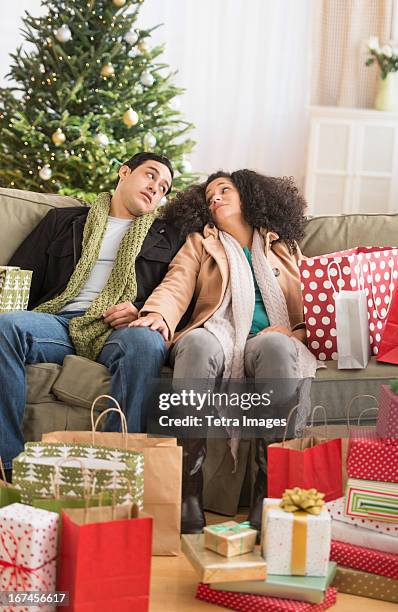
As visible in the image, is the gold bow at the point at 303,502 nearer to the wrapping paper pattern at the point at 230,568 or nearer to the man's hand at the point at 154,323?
the wrapping paper pattern at the point at 230,568

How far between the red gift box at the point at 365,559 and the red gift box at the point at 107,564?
21.7 inches

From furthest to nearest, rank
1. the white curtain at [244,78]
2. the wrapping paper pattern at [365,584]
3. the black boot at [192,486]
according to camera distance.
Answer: the white curtain at [244,78] → the black boot at [192,486] → the wrapping paper pattern at [365,584]

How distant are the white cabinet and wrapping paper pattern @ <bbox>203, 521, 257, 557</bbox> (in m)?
3.79

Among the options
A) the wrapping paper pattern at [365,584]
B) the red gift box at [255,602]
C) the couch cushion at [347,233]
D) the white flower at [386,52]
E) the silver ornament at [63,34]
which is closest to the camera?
the red gift box at [255,602]

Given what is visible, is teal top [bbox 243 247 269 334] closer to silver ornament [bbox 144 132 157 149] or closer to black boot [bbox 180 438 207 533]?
black boot [bbox 180 438 207 533]

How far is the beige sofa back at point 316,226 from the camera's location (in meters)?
2.99

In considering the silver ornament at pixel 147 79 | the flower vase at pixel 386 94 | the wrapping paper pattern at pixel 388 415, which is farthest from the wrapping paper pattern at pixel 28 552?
the flower vase at pixel 386 94

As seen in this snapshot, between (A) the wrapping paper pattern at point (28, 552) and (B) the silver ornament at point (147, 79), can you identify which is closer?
(A) the wrapping paper pattern at point (28, 552)

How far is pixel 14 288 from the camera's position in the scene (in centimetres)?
267

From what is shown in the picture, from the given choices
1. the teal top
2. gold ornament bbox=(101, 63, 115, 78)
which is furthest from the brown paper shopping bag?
gold ornament bbox=(101, 63, 115, 78)

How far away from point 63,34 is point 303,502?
2.58 m

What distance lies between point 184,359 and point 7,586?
34.9 inches

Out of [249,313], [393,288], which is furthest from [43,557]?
[393,288]

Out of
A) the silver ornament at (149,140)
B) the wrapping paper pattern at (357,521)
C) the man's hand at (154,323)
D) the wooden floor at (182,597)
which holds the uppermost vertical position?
the silver ornament at (149,140)
